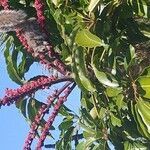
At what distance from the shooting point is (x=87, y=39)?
8.37 feet

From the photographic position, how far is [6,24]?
93.7 inches

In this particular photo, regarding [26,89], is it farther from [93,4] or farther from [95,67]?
[93,4]

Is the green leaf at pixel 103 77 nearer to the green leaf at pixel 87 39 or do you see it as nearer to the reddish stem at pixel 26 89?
the green leaf at pixel 87 39

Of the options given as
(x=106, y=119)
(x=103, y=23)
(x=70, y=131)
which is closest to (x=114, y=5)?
(x=103, y=23)

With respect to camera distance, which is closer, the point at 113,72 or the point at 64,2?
the point at 113,72

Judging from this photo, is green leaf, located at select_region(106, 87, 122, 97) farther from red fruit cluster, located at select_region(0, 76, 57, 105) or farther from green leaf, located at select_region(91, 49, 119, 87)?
red fruit cluster, located at select_region(0, 76, 57, 105)

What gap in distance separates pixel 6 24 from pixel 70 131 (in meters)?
1.38

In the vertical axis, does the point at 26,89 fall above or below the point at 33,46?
below

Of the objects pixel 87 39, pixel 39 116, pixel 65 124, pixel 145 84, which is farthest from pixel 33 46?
pixel 65 124

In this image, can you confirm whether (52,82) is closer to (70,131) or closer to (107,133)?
(107,133)

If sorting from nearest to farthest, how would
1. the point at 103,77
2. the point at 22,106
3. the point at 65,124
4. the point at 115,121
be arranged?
the point at 103,77 → the point at 115,121 → the point at 22,106 → the point at 65,124

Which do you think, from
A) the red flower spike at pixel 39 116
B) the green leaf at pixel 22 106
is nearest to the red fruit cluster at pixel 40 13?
the red flower spike at pixel 39 116

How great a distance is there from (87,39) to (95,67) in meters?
0.16

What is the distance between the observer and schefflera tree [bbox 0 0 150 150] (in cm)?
254
